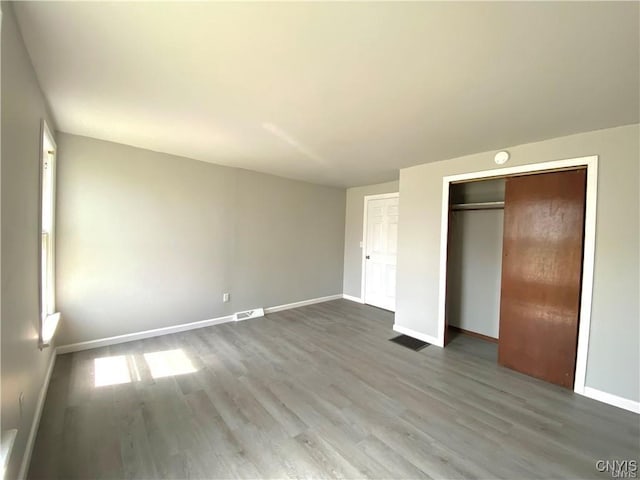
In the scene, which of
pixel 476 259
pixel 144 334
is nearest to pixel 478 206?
pixel 476 259

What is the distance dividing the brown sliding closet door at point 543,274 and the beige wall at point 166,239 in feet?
10.4

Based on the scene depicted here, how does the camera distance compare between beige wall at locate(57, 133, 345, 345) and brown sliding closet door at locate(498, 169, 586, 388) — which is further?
beige wall at locate(57, 133, 345, 345)

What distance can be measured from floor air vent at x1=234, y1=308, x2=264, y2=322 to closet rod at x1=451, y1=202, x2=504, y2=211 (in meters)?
3.26

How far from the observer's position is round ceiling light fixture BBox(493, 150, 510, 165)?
9.43ft

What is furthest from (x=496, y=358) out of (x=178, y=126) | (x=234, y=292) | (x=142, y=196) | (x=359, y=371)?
(x=142, y=196)

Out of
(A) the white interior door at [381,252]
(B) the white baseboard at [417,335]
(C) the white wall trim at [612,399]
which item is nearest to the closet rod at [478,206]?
(A) the white interior door at [381,252]

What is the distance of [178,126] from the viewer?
257 centimetres

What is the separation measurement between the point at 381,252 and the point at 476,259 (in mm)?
1618

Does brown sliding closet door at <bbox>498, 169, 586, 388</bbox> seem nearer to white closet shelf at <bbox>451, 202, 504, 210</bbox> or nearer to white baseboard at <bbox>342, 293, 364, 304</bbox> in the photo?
white closet shelf at <bbox>451, 202, 504, 210</bbox>

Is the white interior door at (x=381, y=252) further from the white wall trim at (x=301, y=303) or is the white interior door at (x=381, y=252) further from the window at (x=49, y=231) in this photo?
the window at (x=49, y=231)

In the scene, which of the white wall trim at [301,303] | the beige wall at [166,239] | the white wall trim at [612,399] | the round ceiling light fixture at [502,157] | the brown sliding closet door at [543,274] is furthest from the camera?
the white wall trim at [301,303]

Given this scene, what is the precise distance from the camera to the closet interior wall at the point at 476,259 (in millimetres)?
3621

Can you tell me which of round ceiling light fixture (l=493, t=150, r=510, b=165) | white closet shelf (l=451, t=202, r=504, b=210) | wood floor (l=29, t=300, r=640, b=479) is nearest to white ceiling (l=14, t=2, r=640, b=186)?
round ceiling light fixture (l=493, t=150, r=510, b=165)

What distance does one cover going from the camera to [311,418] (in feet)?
6.79
